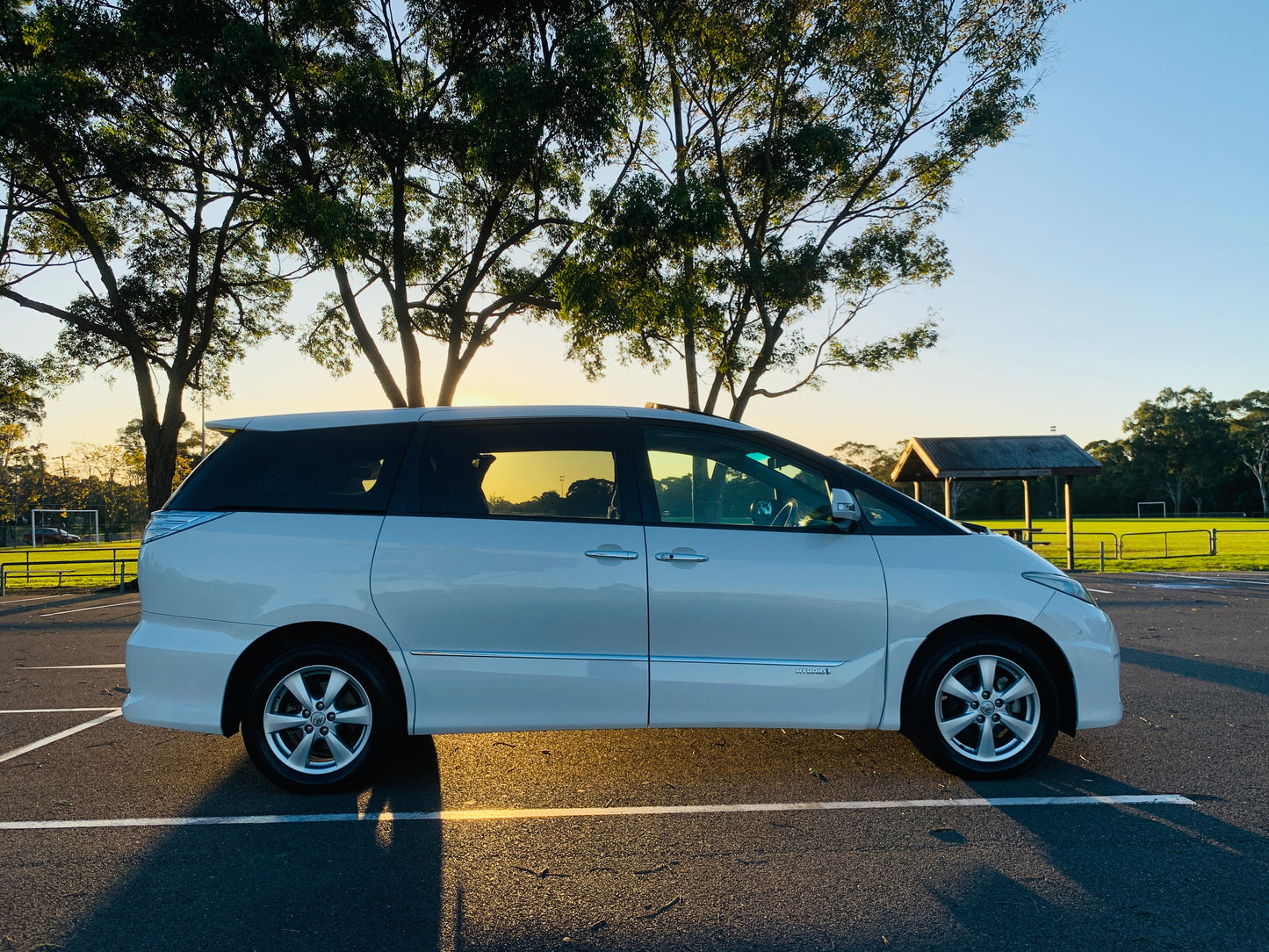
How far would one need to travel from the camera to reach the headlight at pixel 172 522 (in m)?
4.15

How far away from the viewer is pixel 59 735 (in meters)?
5.33

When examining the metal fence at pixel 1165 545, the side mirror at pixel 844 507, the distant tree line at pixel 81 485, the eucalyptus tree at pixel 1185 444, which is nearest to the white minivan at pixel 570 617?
the side mirror at pixel 844 507

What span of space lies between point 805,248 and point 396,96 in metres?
8.34

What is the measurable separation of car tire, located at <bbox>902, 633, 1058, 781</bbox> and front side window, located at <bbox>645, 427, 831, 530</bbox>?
3.13 ft

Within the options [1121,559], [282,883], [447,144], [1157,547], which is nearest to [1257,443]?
[1157,547]

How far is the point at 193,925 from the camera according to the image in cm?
279

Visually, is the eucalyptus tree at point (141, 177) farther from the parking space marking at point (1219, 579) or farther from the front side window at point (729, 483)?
the parking space marking at point (1219, 579)

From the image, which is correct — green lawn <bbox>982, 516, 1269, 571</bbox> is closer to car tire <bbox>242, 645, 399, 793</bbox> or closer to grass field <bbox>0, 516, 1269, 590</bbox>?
grass field <bbox>0, 516, 1269, 590</bbox>

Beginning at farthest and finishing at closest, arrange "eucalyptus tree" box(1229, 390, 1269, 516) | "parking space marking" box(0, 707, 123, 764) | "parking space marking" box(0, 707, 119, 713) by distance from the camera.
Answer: "eucalyptus tree" box(1229, 390, 1269, 516) < "parking space marking" box(0, 707, 119, 713) < "parking space marking" box(0, 707, 123, 764)

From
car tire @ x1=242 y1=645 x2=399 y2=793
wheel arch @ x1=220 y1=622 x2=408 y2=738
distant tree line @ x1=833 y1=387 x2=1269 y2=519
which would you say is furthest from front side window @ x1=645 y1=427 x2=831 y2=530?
distant tree line @ x1=833 y1=387 x2=1269 y2=519

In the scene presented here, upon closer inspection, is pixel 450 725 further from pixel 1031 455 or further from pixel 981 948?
pixel 1031 455

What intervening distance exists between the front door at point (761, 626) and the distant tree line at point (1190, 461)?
285ft

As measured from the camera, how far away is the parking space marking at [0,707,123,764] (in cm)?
488

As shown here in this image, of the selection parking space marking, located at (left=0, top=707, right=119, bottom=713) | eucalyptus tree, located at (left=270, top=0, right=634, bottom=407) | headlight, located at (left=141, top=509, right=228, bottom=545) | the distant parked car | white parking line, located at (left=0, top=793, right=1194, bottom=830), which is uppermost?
eucalyptus tree, located at (left=270, top=0, right=634, bottom=407)
